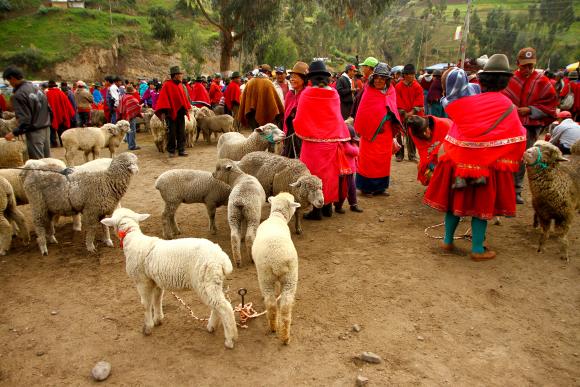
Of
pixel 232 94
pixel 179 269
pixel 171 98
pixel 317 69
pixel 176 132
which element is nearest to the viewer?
pixel 179 269

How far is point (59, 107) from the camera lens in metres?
11.4

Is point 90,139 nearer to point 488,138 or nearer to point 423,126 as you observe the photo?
point 423,126

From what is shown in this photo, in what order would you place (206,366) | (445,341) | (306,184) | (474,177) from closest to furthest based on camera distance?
(206,366) → (445,341) → (474,177) → (306,184)

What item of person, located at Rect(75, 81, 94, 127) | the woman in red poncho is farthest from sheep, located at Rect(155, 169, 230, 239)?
person, located at Rect(75, 81, 94, 127)

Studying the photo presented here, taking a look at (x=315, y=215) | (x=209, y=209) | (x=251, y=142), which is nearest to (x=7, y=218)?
(x=209, y=209)

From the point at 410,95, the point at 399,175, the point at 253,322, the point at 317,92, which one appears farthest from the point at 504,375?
the point at 410,95

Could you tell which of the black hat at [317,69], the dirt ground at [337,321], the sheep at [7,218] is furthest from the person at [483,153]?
the sheep at [7,218]

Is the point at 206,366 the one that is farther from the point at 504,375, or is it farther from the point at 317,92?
the point at 317,92

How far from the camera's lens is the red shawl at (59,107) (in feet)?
37.0

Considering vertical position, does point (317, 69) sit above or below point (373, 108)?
above

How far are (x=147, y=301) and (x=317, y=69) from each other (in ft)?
13.2

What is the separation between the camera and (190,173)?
550cm

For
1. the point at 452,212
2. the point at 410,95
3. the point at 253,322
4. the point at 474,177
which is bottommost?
the point at 253,322

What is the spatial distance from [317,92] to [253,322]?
11.4 feet
